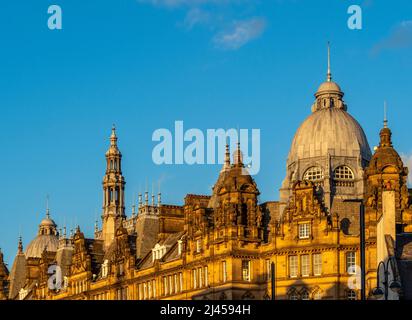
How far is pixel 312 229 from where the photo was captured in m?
117

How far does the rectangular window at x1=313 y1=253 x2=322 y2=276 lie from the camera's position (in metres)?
117

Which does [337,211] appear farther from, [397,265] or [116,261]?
[116,261]

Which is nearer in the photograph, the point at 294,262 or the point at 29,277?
the point at 294,262

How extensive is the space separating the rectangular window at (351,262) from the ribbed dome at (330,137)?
51.3ft

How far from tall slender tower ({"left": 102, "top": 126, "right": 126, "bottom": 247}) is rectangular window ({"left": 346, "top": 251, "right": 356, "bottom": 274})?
6549cm

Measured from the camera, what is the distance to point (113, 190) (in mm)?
180125

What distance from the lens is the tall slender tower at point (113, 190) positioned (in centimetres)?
17825

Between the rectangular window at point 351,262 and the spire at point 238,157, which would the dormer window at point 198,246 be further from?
the rectangular window at point 351,262

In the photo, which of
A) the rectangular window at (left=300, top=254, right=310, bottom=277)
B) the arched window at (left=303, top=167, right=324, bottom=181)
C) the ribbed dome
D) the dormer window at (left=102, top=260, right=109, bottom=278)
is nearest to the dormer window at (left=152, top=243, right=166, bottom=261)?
the dormer window at (left=102, top=260, right=109, bottom=278)

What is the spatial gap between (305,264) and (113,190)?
218 ft

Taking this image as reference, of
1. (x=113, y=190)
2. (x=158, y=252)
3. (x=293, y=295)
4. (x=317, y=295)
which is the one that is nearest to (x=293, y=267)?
(x=293, y=295)

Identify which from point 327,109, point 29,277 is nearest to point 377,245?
point 327,109

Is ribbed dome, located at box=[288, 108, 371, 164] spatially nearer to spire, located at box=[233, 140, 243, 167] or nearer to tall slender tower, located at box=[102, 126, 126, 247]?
spire, located at box=[233, 140, 243, 167]
